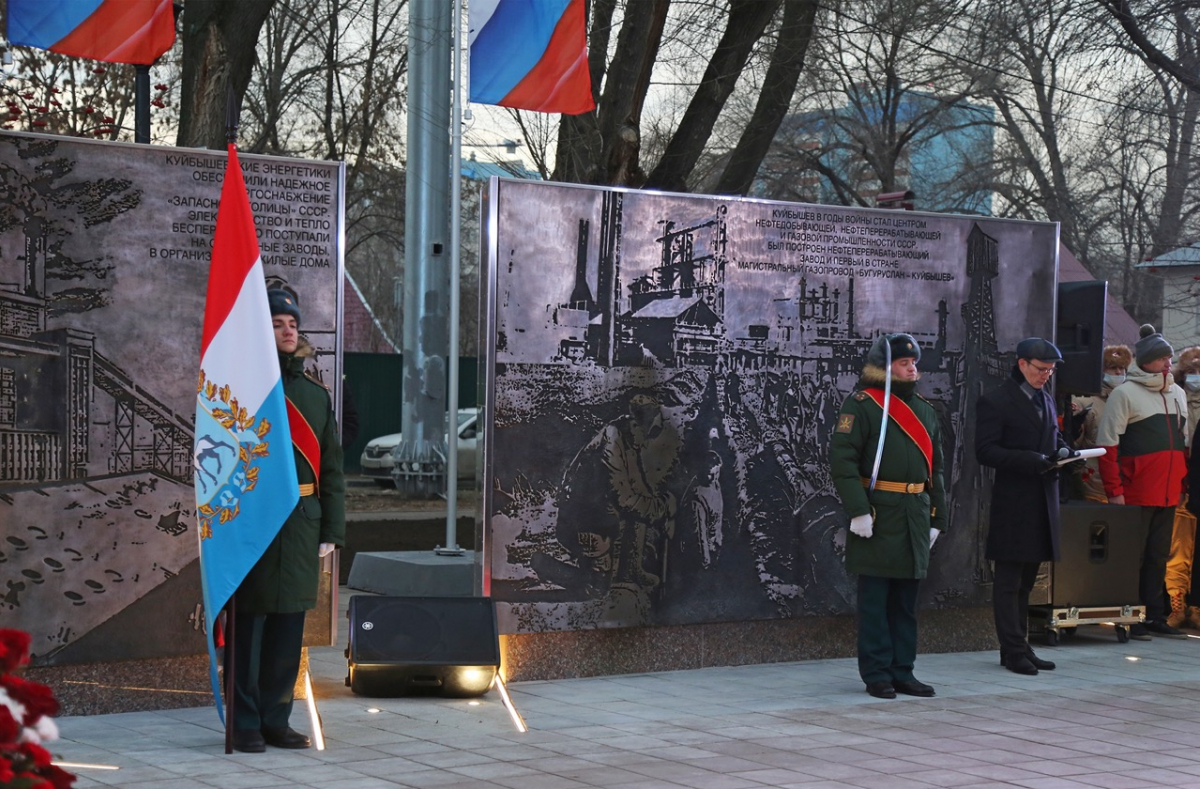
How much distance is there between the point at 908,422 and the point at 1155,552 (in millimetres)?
3480

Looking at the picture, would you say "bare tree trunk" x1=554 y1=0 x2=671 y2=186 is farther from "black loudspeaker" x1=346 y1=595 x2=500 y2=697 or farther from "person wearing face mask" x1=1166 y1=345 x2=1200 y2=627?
"black loudspeaker" x1=346 y1=595 x2=500 y2=697

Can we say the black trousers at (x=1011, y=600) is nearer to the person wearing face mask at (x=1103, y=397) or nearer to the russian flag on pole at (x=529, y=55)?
the person wearing face mask at (x=1103, y=397)

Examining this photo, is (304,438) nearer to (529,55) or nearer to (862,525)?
(862,525)

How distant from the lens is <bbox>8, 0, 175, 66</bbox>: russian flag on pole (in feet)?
27.9

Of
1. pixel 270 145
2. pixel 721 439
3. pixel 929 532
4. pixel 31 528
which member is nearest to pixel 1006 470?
pixel 929 532

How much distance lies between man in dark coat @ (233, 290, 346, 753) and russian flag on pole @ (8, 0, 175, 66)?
6.89 feet

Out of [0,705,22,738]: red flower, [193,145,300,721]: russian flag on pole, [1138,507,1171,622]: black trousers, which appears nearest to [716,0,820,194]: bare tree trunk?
[1138,507,1171,622]: black trousers

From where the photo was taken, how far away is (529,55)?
A: 10.5 metres

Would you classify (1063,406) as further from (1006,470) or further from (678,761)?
(678,761)

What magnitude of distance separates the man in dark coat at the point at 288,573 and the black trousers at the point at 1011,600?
14.1 feet

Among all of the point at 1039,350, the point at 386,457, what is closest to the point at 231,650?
the point at 1039,350

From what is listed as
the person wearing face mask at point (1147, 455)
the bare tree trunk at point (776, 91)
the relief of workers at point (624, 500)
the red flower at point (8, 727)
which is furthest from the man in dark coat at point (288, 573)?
the bare tree trunk at point (776, 91)

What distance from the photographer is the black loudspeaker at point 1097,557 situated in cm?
1079

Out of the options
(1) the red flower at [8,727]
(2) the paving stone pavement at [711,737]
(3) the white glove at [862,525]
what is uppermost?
(1) the red flower at [8,727]
